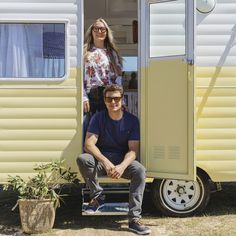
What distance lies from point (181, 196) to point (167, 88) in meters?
1.33

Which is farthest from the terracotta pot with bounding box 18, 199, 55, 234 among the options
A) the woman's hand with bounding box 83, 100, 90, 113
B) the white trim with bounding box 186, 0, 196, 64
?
the white trim with bounding box 186, 0, 196, 64

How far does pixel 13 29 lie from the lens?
609 centimetres

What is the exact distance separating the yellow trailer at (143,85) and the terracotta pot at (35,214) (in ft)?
1.58

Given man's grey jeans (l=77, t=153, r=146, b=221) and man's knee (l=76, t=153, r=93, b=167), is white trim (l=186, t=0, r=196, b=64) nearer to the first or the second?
man's grey jeans (l=77, t=153, r=146, b=221)

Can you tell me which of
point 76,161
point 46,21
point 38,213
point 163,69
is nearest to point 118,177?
point 76,161

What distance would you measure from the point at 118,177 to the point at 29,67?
5.35 ft

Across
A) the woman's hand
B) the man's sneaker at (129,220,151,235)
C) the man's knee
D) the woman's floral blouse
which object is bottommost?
the man's sneaker at (129,220,151,235)

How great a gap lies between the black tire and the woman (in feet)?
4.12

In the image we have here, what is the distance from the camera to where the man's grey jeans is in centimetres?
575

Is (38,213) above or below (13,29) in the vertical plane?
below

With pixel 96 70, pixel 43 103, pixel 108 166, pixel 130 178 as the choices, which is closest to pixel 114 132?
pixel 108 166

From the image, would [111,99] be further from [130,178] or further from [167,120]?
[130,178]

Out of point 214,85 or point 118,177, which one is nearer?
point 118,177

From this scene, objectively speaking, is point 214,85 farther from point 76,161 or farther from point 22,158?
point 22,158
